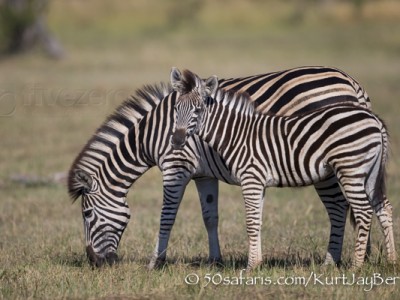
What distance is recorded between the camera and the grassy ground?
25.3ft

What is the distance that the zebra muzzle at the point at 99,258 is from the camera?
8.94 metres

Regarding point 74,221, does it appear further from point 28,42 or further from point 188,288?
point 28,42

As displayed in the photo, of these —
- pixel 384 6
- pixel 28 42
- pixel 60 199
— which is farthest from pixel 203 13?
pixel 60 199

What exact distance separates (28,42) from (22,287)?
118ft

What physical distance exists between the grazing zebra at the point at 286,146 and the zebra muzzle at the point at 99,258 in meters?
1.65


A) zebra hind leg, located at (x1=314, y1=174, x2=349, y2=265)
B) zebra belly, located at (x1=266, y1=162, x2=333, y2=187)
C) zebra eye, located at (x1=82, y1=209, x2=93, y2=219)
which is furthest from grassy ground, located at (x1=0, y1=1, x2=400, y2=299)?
zebra belly, located at (x1=266, y1=162, x2=333, y2=187)

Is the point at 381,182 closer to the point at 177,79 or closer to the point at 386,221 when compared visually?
the point at 386,221

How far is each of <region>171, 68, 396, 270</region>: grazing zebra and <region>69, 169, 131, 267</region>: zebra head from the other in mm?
1402

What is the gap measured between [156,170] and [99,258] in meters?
7.37

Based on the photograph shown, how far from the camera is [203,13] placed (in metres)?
56.7

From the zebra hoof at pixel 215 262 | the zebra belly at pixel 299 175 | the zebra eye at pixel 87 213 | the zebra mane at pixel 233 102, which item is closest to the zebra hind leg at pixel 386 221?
the zebra belly at pixel 299 175

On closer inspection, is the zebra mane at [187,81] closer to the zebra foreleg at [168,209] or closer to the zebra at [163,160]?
the zebra at [163,160]

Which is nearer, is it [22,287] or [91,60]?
[22,287]

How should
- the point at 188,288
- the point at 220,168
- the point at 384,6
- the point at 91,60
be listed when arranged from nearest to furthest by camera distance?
the point at 188,288, the point at 220,168, the point at 91,60, the point at 384,6
